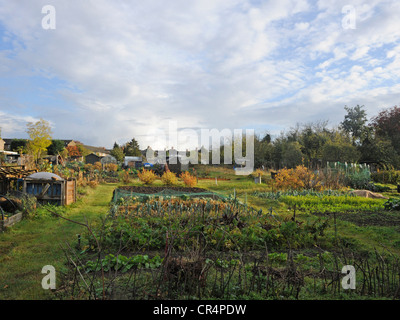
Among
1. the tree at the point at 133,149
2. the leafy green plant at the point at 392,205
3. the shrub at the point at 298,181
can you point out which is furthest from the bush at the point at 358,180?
the tree at the point at 133,149

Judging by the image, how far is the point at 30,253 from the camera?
17.2 ft

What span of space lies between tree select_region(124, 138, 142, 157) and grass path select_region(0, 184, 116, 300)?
43498 millimetres

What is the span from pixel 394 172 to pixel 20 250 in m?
22.0

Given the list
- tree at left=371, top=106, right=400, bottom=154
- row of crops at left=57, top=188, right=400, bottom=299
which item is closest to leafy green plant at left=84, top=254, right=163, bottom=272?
row of crops at left=57, top=188, right=400, bottom=299

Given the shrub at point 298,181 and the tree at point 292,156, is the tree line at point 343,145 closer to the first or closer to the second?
the tree at point 292,156

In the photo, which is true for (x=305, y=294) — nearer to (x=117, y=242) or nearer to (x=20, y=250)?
(x=117, y=242)

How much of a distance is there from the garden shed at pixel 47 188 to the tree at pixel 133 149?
140 feet

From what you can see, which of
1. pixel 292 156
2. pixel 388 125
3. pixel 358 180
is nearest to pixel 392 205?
pixel 358 180

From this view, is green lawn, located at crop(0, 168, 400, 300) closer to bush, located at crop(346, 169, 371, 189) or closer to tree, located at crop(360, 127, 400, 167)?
bush, located at crop(346, 169, 371, 189)

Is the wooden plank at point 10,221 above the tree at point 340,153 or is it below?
below

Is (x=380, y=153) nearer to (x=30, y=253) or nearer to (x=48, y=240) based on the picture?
(x=48, y=240)

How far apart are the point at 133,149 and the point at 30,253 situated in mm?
47872

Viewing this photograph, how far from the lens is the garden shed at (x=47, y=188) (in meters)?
9.10

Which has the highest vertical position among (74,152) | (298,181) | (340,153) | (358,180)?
(74,152)
